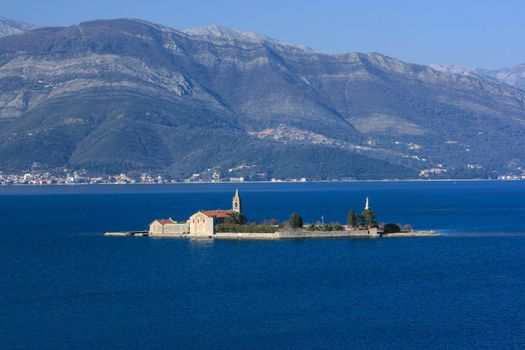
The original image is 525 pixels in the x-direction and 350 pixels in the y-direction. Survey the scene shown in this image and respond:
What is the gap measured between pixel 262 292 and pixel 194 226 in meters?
37.6

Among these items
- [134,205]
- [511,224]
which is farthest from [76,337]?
[134,205]

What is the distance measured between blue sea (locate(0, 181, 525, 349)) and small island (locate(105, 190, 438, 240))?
3023 millimetres

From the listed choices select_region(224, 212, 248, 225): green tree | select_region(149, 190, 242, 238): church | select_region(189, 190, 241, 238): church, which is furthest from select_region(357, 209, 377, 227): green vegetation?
select_region(189, 190, 241, 238): church

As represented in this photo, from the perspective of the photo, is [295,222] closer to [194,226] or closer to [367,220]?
[367,220]

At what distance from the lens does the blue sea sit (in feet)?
175

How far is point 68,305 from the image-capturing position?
6156 cm

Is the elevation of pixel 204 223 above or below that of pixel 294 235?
above

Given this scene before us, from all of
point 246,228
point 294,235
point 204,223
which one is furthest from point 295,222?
point 204,223

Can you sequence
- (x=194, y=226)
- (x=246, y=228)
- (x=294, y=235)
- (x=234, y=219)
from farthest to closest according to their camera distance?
1. (x=234, y=219)
2. (x=194, y=226)
3. (x=246, y=228)
4. (x=294, y=235)

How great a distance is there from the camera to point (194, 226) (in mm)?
103688

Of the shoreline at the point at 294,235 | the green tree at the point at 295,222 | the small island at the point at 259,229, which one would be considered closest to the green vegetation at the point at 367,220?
the small island at the point at 259,229

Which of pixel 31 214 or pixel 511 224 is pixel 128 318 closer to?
pixel 511 224

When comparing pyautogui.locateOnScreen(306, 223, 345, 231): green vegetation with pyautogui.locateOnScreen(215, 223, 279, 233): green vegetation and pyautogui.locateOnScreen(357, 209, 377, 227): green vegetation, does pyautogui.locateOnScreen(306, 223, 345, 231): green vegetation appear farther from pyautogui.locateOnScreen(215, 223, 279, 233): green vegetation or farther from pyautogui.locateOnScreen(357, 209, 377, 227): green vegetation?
pyautogui.locateOnScreen(215, 223, 279, 233): green vegetation

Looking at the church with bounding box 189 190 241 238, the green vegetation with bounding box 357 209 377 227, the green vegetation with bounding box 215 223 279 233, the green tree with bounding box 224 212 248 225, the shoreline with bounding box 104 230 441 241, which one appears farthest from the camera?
the green vegetation with bounding box 357 209 377 227
